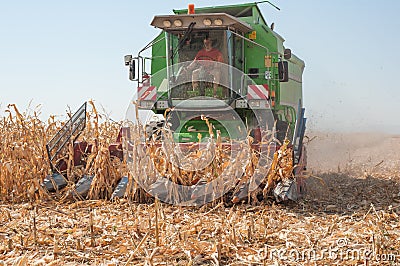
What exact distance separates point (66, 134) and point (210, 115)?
1.76 meters

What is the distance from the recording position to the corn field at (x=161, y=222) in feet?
10.8

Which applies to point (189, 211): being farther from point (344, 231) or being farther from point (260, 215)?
point (344, 231)

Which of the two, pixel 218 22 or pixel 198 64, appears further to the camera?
pixel 198 64

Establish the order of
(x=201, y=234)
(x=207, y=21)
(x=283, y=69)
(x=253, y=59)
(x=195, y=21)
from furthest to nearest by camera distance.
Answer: (x=253, y=59)
(x=283, y=69)
(x=195, y=21)
(x=207, y=21)
(x=201, y=234)

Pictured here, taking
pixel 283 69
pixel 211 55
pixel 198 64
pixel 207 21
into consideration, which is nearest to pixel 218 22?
pixel 207 21

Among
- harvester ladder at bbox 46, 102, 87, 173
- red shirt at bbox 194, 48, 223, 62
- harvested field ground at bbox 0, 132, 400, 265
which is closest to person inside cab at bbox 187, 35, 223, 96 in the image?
red shirt at bbox 194, 48, 223, 62

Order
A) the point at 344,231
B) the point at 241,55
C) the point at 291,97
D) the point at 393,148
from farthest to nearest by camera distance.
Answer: the point at 393,148 → the point at 291,97 → the point at 241,55 → the point at 344,231

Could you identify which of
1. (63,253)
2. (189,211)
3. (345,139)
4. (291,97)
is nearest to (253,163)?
(189,211)

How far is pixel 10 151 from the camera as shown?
18.8 ft

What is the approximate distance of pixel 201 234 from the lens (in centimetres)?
387

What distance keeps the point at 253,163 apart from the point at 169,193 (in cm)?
81

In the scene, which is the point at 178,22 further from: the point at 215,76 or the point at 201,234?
the point at 201,234

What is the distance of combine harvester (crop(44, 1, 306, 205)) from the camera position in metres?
5.05

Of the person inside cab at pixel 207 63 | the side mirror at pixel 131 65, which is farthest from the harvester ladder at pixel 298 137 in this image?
the side mirror at pixel 131 65
